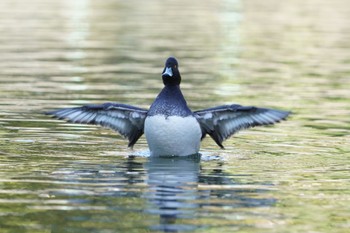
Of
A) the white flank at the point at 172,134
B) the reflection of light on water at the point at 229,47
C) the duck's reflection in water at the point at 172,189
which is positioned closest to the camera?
A: the duck's reflection in water at the point at 172,189

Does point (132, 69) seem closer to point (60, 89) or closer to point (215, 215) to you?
point (60, 89)

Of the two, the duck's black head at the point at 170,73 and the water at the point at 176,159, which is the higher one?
the duck's black head at the point at 170,73

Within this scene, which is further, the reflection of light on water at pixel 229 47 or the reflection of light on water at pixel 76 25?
the reflection of light on water at pixel 76 25

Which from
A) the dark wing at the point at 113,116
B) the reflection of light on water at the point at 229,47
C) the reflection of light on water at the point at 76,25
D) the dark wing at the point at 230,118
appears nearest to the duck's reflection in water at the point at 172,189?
the dark wing at the point at 230,118

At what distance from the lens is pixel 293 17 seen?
174ft

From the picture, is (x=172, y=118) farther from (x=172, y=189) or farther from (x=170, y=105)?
(x=172, y=189)

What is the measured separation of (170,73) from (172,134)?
0.99 metres

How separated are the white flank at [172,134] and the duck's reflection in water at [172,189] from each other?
0.53ft

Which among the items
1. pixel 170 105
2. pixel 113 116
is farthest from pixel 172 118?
pixel 113 116

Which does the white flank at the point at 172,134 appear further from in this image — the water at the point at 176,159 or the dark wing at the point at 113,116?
the dark wing at the point at 113,116

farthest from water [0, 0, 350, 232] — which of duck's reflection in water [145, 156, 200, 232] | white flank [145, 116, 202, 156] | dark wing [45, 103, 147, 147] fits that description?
dark wing [45, 103, 147, 147]

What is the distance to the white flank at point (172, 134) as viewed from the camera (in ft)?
49.1

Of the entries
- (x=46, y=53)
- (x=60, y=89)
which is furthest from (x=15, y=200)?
(x=46, y=53)

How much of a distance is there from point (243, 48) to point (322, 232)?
26.6 metres
